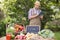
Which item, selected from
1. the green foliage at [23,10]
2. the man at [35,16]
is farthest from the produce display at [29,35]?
the green foliage at [23,10]

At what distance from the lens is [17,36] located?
7.52m

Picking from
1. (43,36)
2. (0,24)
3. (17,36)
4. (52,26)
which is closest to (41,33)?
(43,36)

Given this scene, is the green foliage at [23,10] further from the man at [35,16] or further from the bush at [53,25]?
the man at [35,16]

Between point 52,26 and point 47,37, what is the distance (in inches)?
81.7

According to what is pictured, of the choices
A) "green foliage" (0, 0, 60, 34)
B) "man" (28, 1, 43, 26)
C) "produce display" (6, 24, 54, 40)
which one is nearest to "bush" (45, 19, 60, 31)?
"green foliage" (0, 0, 60, 34)

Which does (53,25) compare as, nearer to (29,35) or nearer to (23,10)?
(23,10)

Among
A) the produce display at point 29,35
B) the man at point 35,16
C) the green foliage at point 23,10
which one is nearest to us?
the produce display at point 29,35

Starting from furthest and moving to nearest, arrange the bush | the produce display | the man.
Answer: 1. the bush
2. the man
3. the produce display

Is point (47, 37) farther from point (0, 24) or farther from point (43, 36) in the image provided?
point (0, 24)

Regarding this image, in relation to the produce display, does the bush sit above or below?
below

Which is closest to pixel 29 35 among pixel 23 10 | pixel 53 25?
pixel 53 25

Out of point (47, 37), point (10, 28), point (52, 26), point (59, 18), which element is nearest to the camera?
point (47, 37)

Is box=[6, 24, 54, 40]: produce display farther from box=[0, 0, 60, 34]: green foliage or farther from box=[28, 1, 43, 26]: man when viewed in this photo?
box=[0, 0, 60, 34]: green foliage

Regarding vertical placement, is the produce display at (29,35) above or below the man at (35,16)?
below
